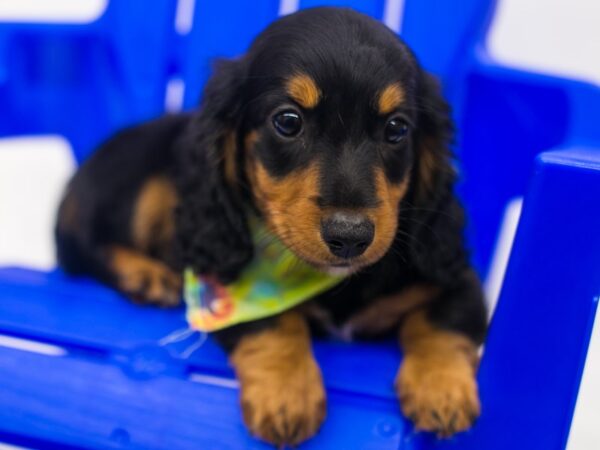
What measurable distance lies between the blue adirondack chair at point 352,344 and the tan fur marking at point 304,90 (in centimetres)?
53

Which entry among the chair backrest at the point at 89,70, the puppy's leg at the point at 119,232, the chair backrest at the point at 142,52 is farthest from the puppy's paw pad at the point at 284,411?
the chair backrest at the point at 89,70

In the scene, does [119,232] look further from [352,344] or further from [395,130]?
[395,130]

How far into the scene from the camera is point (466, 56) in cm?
310

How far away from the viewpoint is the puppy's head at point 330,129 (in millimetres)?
1818

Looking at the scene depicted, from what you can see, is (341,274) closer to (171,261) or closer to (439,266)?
(439,266)

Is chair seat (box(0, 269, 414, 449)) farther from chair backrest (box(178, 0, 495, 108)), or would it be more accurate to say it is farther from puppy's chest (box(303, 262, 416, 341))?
chair backrest (box(178, 0, 495, 108))

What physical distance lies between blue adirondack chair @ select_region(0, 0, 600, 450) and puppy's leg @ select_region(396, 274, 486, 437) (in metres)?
0.06

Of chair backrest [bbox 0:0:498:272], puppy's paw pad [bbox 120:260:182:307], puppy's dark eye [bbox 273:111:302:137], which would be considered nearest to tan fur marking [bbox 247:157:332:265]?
puppy's dark eye [bbox 273:111:302:137]

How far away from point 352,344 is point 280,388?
1.41ft

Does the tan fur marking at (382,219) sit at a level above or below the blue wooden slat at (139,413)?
above

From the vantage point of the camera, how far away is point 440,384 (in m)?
1.87

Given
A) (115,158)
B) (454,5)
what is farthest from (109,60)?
(454,5)

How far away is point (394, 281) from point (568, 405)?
0.58m

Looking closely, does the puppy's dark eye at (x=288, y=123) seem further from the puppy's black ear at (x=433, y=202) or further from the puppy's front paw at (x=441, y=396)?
the puppy's front paw at (x=441, y=396)
